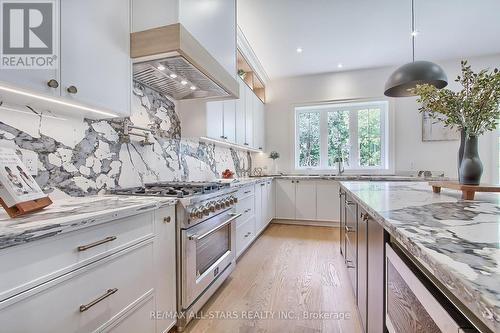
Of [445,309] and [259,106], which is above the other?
[259,106]

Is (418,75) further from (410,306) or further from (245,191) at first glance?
(245,191)

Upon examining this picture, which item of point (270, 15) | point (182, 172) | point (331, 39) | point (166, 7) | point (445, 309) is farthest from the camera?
point (331, 39)

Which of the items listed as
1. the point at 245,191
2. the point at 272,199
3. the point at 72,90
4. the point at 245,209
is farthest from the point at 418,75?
the point at 272,199

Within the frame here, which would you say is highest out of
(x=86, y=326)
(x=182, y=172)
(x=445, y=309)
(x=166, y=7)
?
(x=166, y=7)

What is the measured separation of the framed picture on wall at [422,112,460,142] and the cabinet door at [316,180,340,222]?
5.75 ft

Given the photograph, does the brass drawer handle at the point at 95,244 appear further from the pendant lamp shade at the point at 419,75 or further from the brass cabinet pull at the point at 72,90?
the pendant lamp shade at the point at 419,75

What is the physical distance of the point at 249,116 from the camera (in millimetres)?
3793

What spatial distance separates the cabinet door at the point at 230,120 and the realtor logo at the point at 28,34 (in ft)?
6.09

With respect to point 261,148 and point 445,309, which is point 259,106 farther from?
point 445,309

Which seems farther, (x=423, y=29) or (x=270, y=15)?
(x=423, y=29)

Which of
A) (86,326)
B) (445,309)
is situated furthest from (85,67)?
(445,309)

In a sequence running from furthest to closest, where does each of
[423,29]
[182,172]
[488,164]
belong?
[488,164] → [423,29] → [182,172]

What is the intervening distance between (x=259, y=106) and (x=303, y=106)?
2.98ft

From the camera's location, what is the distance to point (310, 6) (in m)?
2.57
